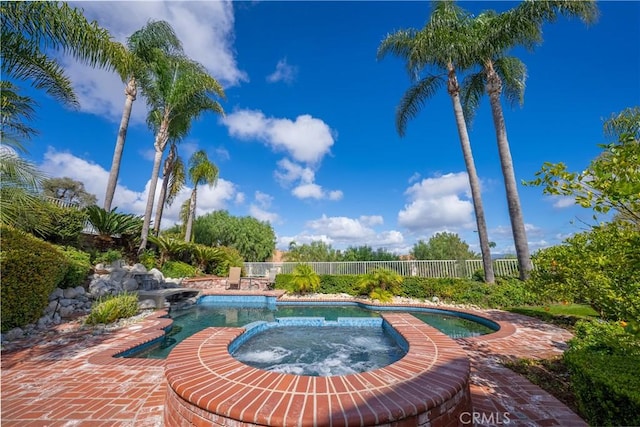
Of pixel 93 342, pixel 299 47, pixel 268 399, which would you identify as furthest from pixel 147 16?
pixel 268 399

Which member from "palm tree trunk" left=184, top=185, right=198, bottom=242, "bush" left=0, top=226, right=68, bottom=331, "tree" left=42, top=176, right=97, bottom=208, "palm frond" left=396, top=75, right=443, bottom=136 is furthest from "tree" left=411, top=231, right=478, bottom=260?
"tree" left=42, top=176, right=97, bottom=208

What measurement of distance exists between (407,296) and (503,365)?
273 inches

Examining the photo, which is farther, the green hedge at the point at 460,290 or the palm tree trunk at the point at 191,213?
the palm tree trunk at the point at 191,213

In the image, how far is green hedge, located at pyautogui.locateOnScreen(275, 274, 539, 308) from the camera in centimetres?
843

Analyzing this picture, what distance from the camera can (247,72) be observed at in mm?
12023

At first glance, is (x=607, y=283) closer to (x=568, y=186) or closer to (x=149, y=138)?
(x=568, y=186)

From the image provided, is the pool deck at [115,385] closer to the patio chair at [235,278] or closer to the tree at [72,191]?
the patio chair at [235,278]

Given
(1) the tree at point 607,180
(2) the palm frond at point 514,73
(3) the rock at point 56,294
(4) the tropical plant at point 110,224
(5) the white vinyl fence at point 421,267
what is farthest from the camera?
(5) the white vinyl fence at point 421,267

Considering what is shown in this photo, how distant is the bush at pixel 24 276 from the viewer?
458cm

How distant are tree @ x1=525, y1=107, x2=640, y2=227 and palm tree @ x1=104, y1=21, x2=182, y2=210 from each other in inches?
557

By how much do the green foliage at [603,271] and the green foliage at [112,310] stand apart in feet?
27.3

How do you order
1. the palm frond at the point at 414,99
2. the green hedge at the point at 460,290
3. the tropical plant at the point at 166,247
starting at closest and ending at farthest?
1. the green hedge at the point at 460,290
2. the palm frond at the point at 414,99
3. the tropical plant at the point at 166,247

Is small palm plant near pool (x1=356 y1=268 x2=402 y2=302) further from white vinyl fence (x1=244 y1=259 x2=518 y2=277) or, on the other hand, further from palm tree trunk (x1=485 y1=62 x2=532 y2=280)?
palm tree trunk (x1=485 y1=62 x2=532 y2=280)

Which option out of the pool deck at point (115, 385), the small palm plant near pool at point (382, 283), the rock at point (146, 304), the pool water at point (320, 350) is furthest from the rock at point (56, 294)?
the small palm plant near pool at point (382, 283)
